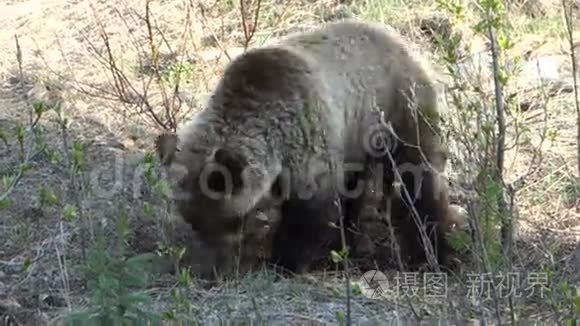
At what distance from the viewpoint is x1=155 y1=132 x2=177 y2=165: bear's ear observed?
20.0 ft

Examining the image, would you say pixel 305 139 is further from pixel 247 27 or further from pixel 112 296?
pixel 247 27

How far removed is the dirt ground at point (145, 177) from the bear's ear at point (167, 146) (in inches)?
12.5

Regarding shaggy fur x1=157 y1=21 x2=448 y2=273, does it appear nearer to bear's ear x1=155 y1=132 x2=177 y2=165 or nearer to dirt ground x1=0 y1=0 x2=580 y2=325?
bear's ear x1=155 y1=132 x2=177 y2=165

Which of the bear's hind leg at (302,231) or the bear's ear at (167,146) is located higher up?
the bear's ear at (167,146)

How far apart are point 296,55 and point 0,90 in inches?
152

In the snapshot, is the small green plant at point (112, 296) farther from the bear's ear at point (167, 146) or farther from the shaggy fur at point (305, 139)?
the bear's ear at point (167, 146)

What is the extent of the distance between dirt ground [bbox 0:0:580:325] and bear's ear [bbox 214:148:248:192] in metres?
0.43

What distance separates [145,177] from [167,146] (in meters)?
0.89

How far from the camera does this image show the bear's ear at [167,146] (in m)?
6.09

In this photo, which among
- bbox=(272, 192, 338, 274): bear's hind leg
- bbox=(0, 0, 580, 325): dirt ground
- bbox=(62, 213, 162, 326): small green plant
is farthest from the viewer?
bbox=(272, 192, 338, 274): bear's hind leg

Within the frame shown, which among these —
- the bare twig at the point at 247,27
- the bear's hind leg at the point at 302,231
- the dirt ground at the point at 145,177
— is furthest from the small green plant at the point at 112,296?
the bare twig at the point at 247,27

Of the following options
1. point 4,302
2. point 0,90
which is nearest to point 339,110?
point 4,302

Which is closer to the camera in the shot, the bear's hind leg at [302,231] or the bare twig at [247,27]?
the bear's hind leg at [302,231]

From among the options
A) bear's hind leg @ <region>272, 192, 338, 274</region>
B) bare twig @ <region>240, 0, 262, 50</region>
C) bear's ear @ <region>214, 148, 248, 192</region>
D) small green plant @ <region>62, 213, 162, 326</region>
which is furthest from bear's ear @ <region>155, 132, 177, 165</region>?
bare twig @ <region>240, 0, 262, 50</region>
